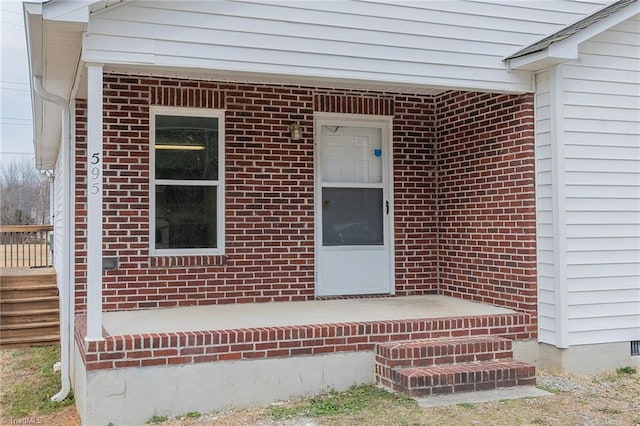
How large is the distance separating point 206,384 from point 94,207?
1.58 m

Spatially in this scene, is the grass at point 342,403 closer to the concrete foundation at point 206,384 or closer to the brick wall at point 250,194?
the concrete foundation at point 206,384

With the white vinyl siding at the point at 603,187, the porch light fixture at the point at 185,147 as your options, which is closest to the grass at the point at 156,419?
the porch light fixture at the point at 185,147

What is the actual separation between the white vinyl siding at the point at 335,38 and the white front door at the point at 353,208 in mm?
1665

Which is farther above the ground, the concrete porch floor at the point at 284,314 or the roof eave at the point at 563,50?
the roof eave at the point at 563,50

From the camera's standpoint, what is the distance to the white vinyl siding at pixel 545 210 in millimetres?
5586

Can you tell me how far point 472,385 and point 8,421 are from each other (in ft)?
12.4

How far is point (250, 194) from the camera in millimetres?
6469

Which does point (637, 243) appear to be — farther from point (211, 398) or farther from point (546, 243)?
point (211, 398)

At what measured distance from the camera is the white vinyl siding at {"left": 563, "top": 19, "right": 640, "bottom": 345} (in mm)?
5609

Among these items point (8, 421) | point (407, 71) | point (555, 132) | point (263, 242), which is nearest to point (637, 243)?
point (555, 132)

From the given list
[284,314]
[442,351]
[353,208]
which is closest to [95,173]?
[284,314]

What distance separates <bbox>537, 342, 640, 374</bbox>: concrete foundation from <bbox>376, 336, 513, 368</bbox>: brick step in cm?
54

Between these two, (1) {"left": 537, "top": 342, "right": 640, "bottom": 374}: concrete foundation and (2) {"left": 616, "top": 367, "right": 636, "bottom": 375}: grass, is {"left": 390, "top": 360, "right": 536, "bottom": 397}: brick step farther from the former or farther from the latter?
(2) {"left": 616, "top": 367, "right": 636, "bottom": 375}: grass

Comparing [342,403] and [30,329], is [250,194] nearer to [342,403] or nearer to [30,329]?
[342,403]
